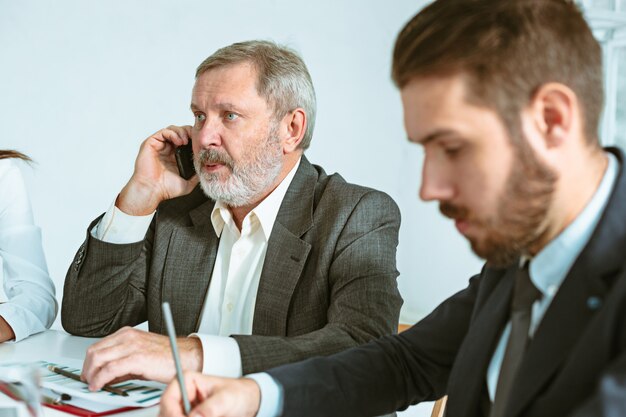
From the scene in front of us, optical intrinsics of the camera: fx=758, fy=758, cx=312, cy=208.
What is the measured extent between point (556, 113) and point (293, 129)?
1.25 metres

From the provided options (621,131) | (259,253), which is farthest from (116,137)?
(621,131)

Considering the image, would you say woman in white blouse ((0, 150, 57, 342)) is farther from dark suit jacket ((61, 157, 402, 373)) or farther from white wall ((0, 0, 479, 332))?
white wall ((0, 0, 479, 332))

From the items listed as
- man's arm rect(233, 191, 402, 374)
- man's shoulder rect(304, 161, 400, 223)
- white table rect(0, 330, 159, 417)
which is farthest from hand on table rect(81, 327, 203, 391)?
man's shoulder rect(304, 161, 400, 223)

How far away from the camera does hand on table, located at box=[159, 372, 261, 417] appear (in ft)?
3.85

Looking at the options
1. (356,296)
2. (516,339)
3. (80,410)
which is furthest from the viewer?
(356,296)

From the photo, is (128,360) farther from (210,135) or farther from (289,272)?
(210,135)

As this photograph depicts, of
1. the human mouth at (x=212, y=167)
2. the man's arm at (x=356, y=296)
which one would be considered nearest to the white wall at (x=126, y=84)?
the human mouth at (x=212, y=167)

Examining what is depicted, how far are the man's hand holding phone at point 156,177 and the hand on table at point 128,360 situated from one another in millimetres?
757

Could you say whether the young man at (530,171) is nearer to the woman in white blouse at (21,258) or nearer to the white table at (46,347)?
the white table at (46,347)

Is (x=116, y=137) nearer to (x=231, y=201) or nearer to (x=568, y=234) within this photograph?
(x=231, y=201)

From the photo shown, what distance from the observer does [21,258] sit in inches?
88.0

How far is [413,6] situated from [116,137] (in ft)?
6.68

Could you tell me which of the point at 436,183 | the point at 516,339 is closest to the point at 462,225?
the point at 436,183

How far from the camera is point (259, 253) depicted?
2.12 metres
